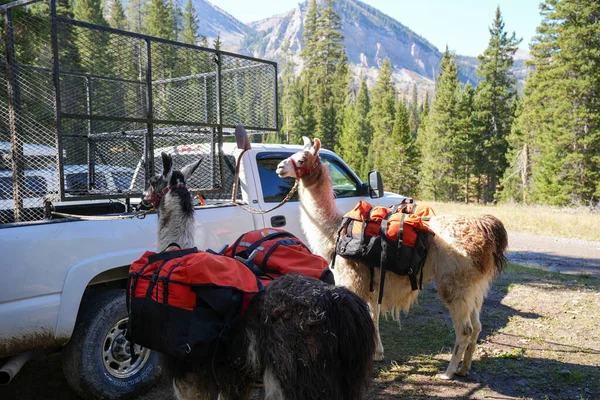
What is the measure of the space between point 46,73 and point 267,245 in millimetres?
4562

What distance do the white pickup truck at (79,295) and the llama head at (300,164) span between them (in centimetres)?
89

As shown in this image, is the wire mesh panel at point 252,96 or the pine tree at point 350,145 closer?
the wire mesh panel at point 252,96

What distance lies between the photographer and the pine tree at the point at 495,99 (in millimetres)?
48312

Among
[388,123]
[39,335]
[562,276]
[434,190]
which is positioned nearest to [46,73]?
[39,335]

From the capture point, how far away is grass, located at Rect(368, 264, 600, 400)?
14.8 ft

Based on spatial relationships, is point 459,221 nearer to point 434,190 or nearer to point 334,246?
point 334,246

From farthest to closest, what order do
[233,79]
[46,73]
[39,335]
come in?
[233,79], [46,73], [39,335]

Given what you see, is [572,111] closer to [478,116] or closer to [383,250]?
[478,116]

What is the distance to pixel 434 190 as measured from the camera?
4825cm

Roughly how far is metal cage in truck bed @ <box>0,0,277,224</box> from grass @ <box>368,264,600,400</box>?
297 centimetres

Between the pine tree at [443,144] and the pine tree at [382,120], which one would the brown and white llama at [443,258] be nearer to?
the pine tree at [443,144]

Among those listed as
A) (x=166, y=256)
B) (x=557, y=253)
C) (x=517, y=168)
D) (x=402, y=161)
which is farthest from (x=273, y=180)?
(x=402, y=161)

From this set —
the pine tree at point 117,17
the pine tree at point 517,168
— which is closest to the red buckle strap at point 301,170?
the pine tree at point 517,168

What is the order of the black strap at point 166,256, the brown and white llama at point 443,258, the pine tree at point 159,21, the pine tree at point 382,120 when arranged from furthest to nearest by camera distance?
the pine tree at point 382,120 < the pine tree at point 159,21 < the brown and white llama at point 443,258 < the black strap at point 166,256
